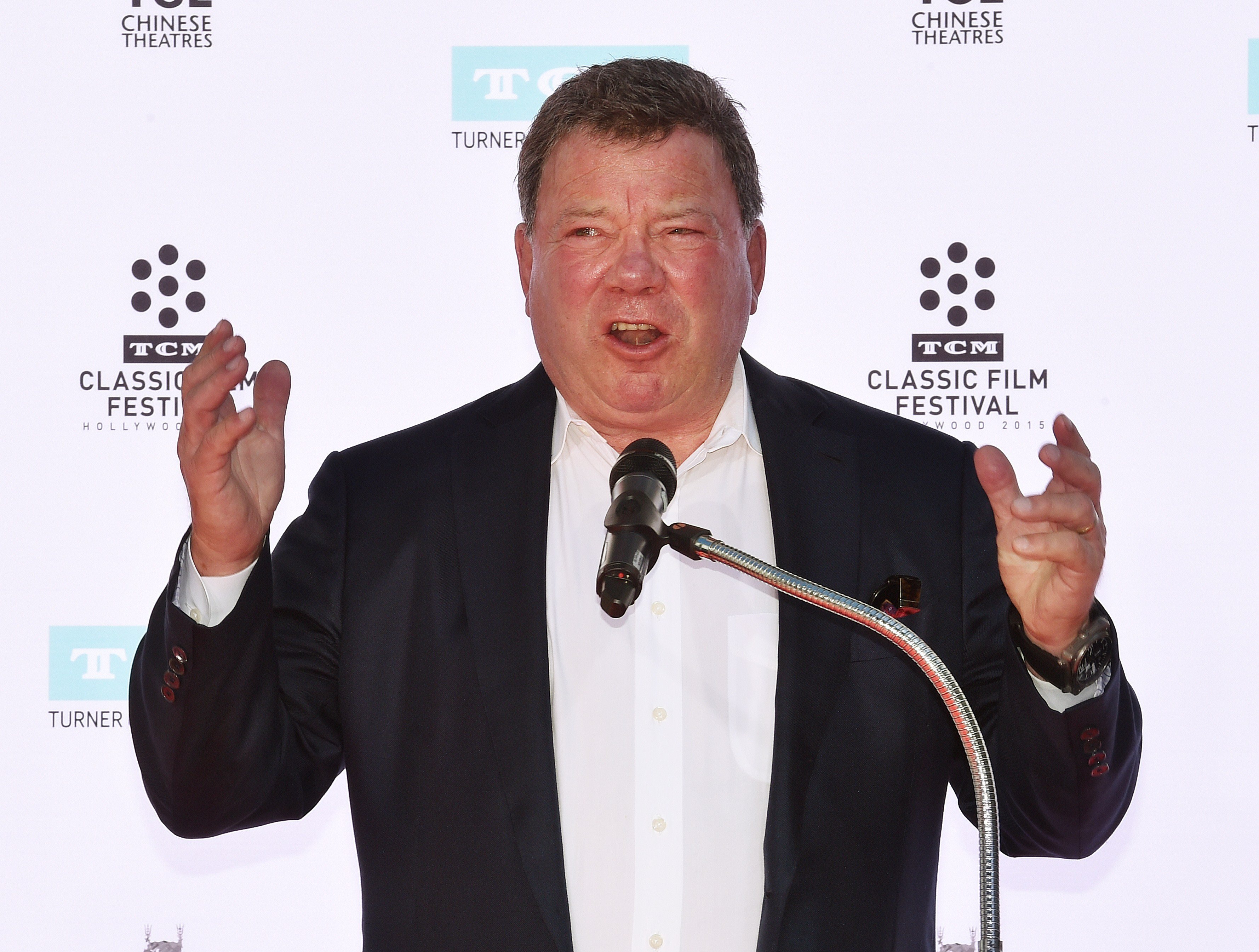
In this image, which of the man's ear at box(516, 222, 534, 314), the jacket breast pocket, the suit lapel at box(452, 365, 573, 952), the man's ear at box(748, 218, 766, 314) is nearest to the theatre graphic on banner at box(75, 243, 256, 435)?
the man's ear at box(516, 222, 534, 314)

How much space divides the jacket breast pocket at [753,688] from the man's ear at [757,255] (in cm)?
64

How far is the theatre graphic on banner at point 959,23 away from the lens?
11.1ft

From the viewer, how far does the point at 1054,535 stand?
154cm

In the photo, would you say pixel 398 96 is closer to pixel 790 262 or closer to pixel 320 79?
pixel 320 79

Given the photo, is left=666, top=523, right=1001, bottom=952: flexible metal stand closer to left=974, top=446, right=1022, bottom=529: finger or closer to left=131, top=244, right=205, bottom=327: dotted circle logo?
left=974, top=446, right=1022, bottom=529: finger

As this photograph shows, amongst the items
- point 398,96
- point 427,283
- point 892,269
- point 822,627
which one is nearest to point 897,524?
point 822,627

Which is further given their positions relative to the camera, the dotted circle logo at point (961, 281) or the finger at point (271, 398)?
the dotted circle logo at point (961, 281)

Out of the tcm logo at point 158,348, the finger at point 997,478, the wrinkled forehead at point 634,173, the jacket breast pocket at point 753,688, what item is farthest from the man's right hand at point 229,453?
the tcm logo at point 158,348

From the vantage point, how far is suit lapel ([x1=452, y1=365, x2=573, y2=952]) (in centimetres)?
189

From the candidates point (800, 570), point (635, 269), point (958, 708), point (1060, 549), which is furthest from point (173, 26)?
point (958, 708)

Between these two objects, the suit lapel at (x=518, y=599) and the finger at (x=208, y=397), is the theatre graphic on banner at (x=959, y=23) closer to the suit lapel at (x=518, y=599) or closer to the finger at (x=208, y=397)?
the suit lapel at (x=518, y=599)

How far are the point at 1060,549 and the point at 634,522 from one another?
531 mm

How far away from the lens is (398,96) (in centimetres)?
344

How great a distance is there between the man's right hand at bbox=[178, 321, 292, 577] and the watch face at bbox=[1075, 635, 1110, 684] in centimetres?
114
